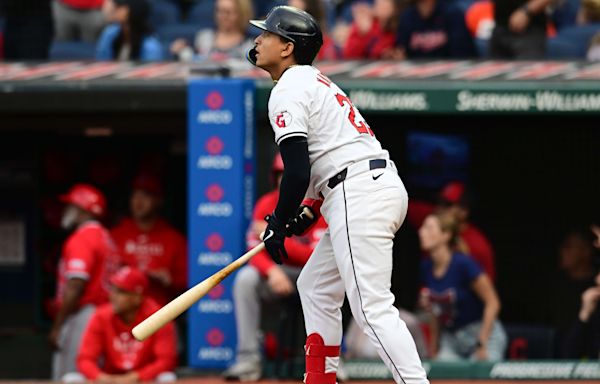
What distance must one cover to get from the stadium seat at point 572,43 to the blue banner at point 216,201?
7.62 feet

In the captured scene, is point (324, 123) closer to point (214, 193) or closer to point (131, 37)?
point (214, 193)

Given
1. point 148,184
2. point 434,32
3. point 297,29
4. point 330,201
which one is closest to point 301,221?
point 330,201

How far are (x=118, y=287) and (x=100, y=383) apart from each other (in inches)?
19.7

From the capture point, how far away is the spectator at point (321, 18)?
845 cm

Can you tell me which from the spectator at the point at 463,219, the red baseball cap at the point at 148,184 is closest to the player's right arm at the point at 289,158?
the spectator at the point at 463,219

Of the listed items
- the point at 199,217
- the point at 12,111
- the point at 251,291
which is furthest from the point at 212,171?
the point at 12,111

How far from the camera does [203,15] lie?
952cm

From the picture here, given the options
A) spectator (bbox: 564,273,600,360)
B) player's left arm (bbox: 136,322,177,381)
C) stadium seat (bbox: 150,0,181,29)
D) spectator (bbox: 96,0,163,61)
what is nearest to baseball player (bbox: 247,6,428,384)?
player's left arm (bbox: 136,322,177,381)

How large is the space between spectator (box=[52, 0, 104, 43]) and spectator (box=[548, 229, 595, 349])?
3366 mm

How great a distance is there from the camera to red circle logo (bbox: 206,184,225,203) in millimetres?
7551

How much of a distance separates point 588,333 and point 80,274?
9.13 ft

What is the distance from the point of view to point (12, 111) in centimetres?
785

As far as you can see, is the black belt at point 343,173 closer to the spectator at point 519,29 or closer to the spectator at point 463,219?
the spectator at point 463,219

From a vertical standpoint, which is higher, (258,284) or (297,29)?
(297,29)
